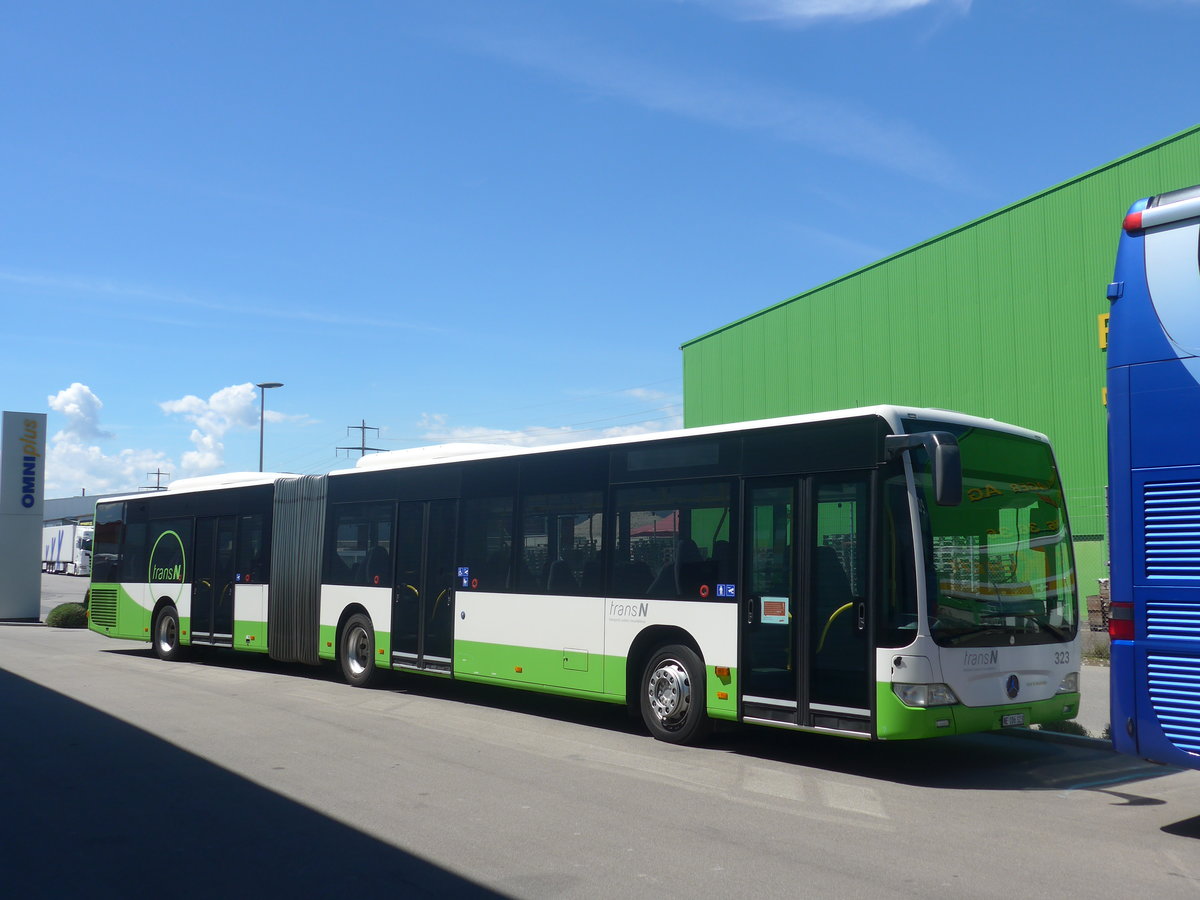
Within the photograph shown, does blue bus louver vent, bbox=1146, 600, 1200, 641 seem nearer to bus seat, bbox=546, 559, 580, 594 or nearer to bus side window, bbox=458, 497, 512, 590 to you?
bus seat, bbox=546, 559, 580, 594

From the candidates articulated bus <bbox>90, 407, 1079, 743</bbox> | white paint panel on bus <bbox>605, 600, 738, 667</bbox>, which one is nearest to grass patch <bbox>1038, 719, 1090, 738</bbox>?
articulated bus <bbox>90, 407, 1079, 743</bbox>

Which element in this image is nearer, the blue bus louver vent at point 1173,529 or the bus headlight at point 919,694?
the blue bus louver vent at point 1173,529

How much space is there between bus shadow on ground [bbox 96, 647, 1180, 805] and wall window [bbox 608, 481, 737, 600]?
145cm

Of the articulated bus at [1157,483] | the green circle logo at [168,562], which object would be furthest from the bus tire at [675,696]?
the green circle logo at [168,562]

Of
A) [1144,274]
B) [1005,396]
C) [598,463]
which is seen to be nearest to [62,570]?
[1005,396]

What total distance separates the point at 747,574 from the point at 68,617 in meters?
26.1

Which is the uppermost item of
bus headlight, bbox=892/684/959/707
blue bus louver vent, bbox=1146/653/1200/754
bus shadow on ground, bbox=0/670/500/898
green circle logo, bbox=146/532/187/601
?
green circle logo, bbox=146/532/187/601

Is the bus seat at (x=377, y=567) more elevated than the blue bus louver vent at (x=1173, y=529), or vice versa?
the blue bus louver vent at (x=1173, y=529)

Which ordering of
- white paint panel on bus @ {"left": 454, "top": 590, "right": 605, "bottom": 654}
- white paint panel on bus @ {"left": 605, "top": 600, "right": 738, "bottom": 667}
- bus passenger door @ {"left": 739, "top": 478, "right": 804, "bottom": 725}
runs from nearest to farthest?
bus passenger door @ {"left": 739, "top": 478, "right": 804, "bottom": 725} → white paint panel on bus @ {"left": 605, "top": 600, "right": 738, "bottom": 667} → white paint panel on bus @ {"left": 454, "top": 590, "right": 605, "bottom": 654}

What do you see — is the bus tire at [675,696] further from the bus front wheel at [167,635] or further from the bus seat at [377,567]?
the bus front wheel at [167,635]

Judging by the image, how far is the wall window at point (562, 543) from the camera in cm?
1196

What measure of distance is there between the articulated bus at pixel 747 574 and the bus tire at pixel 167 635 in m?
5.62

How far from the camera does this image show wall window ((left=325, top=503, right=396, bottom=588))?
15.5 meters

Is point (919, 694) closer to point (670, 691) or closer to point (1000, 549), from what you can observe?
point (1000, 549)
